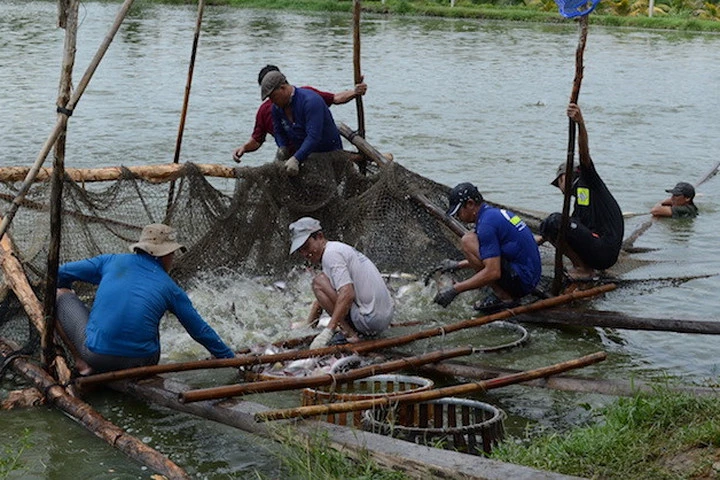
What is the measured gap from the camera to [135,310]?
6.29 m

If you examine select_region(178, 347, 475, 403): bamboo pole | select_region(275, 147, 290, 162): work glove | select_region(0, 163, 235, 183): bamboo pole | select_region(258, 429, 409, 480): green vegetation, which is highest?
select_region(0, 163, 235, 183): bamboo pole

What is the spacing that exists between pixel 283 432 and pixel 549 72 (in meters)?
23.2

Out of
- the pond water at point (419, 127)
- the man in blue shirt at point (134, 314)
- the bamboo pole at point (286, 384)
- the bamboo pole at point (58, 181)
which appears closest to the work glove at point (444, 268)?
the pond water at point (419, 127)

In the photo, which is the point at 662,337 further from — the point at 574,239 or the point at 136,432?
the point at 136,432

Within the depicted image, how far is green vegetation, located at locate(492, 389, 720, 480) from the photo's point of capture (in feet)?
15.0

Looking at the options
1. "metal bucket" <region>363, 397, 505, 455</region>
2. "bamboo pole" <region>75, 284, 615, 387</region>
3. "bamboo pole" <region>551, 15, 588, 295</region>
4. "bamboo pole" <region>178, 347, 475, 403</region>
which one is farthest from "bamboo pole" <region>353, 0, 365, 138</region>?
"metal bucket" <region>363, 397, 505, 455</region>

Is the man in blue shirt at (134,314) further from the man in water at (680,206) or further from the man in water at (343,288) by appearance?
the man in water at (680,206)

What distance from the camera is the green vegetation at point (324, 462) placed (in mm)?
4594

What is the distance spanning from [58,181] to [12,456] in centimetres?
155

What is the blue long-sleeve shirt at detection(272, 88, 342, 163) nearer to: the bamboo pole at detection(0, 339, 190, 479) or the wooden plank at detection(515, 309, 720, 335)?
the wooden plank at detection(515, 309, 720, 335)

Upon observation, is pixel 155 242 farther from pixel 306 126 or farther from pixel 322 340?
pixel 306 126

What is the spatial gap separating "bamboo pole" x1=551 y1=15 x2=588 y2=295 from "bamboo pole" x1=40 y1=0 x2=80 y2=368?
133 inches

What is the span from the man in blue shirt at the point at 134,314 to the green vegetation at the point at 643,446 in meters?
2.24

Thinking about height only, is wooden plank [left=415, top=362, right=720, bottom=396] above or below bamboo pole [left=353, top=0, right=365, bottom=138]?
below
